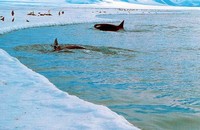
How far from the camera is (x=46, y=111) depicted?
7469mm

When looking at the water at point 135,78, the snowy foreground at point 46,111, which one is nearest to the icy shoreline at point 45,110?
the snowy foreground at point 46,111

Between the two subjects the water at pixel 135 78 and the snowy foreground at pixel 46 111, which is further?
the water at pixel 135 78

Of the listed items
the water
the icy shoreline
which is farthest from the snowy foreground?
the water

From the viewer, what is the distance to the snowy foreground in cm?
665

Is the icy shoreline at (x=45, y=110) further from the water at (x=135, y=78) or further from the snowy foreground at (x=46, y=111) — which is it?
the water at (x=135, y=78)

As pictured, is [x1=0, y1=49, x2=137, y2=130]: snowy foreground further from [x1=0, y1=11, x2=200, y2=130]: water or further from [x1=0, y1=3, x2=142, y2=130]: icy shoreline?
[x1=0, y1=11, x2=200, y2=130]: water

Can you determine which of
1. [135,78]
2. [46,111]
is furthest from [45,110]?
[135,78]

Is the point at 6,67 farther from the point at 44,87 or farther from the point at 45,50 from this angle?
the point at 45,50

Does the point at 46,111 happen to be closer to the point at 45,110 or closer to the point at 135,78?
the point at 45,110

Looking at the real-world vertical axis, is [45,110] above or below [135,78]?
below

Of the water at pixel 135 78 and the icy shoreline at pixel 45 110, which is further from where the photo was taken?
the water at pixel 135 78

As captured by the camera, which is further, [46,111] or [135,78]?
[135,78]

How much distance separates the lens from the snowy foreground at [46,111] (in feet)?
21.8

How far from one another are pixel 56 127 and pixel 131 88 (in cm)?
430
